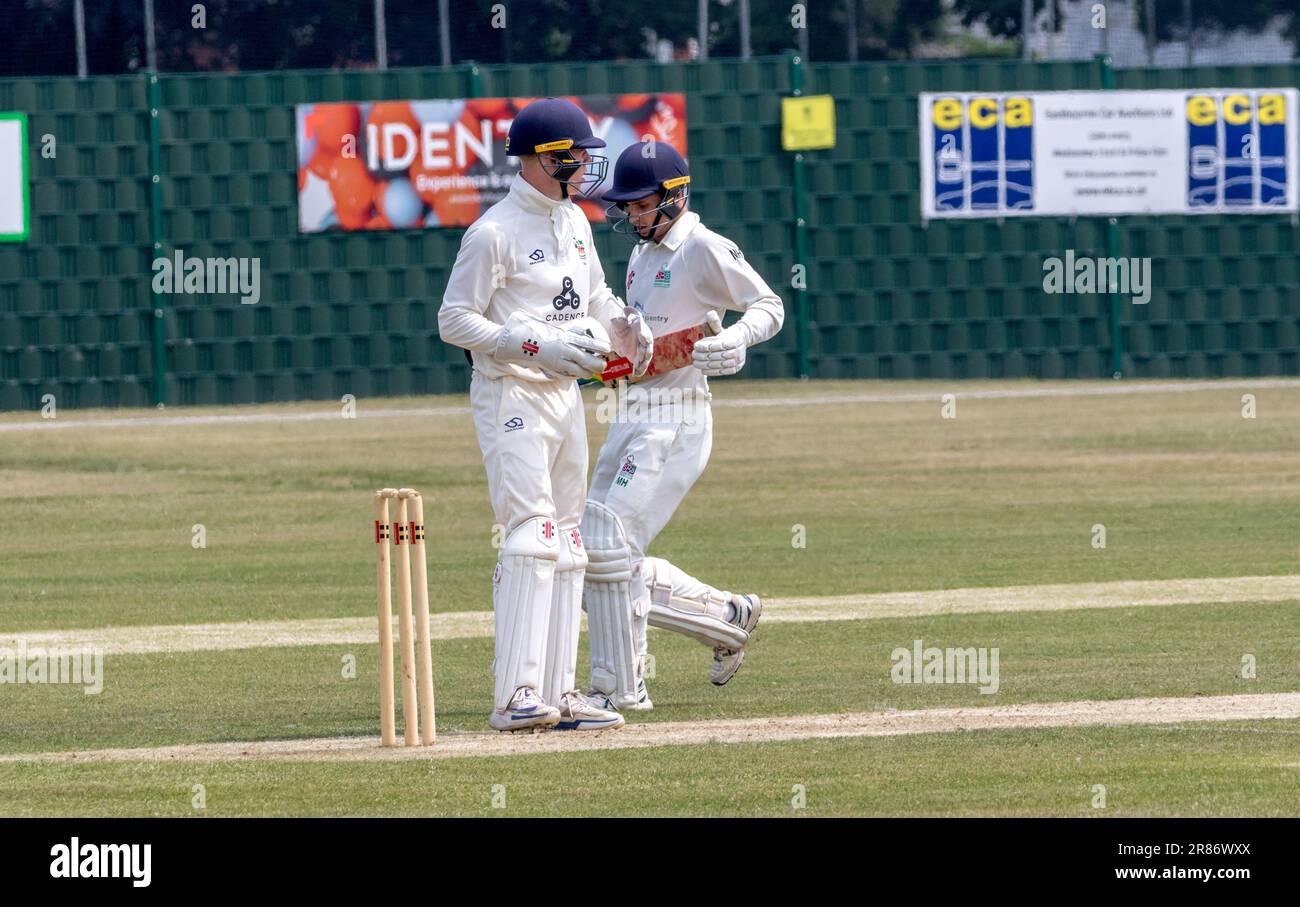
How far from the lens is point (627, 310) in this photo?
973cm

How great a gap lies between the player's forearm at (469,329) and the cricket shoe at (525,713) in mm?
1398

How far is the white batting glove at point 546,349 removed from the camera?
29.9 feet

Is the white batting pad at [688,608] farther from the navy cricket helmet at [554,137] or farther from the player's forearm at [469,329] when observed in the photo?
the navy cricket helmet at [554,137]

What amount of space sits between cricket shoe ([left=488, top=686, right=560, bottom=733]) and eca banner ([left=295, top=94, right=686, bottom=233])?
20316mm

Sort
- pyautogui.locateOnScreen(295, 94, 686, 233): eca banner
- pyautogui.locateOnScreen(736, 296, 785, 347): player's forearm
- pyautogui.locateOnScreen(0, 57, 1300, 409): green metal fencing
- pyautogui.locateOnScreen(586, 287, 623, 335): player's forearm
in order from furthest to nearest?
pyautogui.locateOnScreen(295, 94, 686, 233): eca banner, pyautogui.locateOnScreen(0, 57, 1300, 409): green metal fencing, pyautogui.locateOnScreen(736, 296, 785, 347): player's forearm, pyautogui.locateOnScreen(586, 287, 623, 335): player's forearm

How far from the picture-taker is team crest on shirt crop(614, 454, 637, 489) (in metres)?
10.4

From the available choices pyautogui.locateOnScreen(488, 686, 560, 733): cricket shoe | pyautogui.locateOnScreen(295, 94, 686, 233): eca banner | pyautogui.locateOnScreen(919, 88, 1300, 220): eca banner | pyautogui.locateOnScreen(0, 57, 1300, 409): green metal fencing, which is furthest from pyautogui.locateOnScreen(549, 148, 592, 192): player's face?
pyautogui.locateOnScreen(919, 88, 1300, 220): eca banner

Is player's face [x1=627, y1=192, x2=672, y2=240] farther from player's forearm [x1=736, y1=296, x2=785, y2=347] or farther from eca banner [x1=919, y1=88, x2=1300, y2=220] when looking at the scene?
eca banner [x1=919, y1=88, x2=1300, y2=220]

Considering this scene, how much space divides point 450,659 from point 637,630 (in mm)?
2389

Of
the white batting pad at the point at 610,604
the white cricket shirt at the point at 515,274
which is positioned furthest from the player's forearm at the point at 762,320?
the white batting pad at the point at 610,604

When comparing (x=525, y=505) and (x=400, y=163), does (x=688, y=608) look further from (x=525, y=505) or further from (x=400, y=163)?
(x=400, y=163)

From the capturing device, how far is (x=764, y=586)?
51.5 feet

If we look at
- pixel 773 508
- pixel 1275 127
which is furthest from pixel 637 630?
pixel 1275 127
